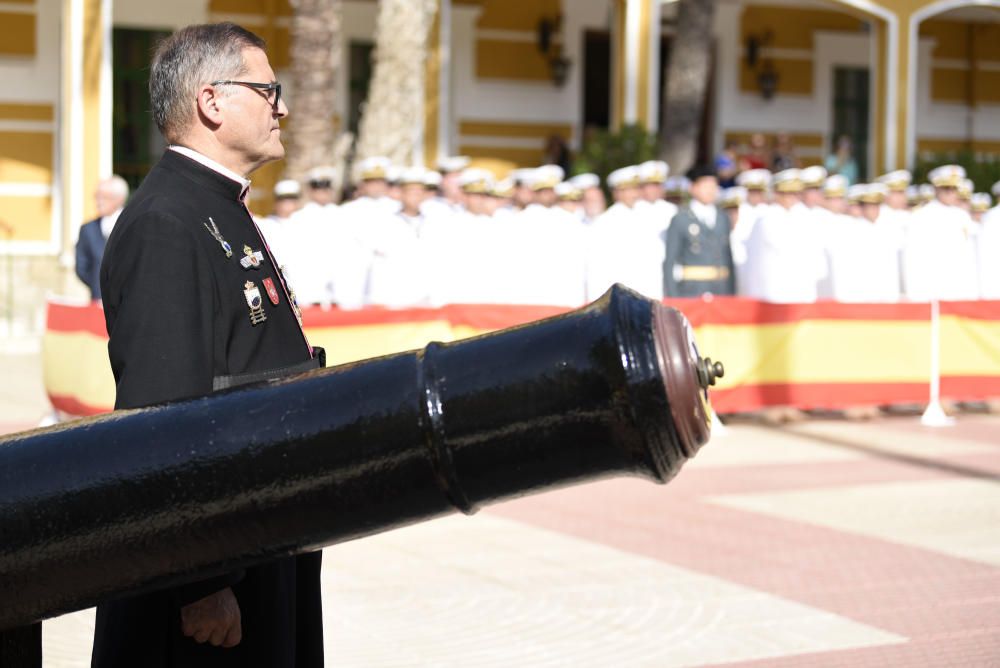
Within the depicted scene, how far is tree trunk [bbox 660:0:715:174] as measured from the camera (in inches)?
832

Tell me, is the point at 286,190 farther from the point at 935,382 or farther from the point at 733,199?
the point at 935,382

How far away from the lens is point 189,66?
3121 millimetres

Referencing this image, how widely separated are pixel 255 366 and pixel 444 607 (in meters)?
3.52

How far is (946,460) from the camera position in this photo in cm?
1084

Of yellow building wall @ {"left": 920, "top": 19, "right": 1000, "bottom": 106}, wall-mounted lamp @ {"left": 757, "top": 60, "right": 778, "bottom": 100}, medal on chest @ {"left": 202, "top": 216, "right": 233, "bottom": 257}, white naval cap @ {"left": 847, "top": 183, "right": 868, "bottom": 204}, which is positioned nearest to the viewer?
medal on chest @ {"left": 202, "top": 216, "right": 233, "bottom": 257}

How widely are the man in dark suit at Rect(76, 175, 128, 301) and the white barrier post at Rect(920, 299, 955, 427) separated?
6.72 m

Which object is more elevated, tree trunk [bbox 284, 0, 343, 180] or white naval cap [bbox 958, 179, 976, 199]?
tree trunk [bbox 284, 0, 343, 180]

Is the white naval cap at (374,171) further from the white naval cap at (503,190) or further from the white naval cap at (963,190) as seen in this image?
the white naval cap at (963,190)

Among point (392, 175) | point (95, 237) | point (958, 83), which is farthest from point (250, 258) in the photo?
point (958, 83)

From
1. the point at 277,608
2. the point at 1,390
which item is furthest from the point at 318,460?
the point at 1,390

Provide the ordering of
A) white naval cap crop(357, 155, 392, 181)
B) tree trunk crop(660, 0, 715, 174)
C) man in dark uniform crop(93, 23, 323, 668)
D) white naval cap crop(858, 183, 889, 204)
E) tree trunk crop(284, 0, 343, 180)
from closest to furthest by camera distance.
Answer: man in dark uniform crop(93, 23, 323, 668), white naval cap crop(357, 155, 392, 181), white naval cap crop(858, 183, 889, 204), tree trunk crop(284, 0, 343, 180), tree trunk crop(660, 0, 715, 174)

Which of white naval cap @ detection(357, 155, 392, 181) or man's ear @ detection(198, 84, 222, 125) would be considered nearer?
man's ear @ detection(198, 84, 222, 125)

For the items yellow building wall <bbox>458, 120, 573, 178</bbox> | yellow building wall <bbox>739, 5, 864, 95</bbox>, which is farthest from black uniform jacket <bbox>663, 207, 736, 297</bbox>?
yellow building wall <bbox>739, 5, 864, 95</bbox>

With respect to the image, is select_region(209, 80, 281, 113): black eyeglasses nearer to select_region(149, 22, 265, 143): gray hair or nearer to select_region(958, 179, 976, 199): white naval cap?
select_region(149, 22, 265, 143): gray hair
